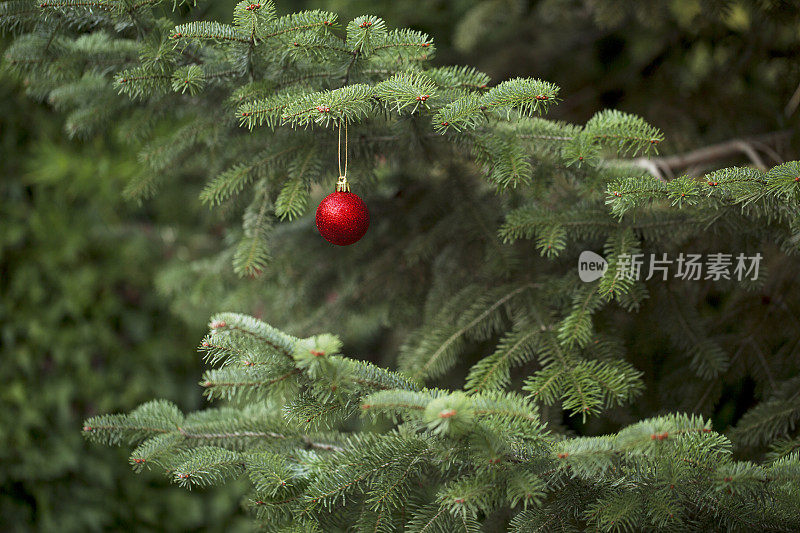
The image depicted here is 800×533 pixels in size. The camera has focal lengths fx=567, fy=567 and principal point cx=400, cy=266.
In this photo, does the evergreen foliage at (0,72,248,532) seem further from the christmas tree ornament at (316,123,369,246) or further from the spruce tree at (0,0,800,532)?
the christmas tree ornament at (316,123,369,246)

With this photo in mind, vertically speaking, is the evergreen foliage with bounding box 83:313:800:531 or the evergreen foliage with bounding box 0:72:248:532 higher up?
the evergreen foliage with bounding box 0:72:248:532

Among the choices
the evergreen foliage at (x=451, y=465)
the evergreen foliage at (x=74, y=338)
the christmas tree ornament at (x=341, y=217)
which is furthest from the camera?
the evergreen foliage at (x=74, y=338)

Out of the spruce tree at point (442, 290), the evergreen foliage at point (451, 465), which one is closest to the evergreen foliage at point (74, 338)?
the spruce tree at point (442, 290)

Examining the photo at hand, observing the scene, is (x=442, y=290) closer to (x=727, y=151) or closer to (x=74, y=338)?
(x=727, y=151)

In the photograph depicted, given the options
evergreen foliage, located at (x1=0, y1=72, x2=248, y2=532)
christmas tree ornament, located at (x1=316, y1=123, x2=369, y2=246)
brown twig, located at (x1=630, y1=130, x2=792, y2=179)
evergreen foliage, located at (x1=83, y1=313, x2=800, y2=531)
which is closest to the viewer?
evergreen foliage, located at (x1=83, y1=313, x2=800, y2=531)

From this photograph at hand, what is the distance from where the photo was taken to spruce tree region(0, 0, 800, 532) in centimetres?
70

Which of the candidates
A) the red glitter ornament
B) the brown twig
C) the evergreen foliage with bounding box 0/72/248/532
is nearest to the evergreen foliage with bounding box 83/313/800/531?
the red glitter ornament

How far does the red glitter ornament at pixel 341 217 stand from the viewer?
86 centimetres

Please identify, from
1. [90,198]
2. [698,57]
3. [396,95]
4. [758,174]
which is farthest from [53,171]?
[698,57]

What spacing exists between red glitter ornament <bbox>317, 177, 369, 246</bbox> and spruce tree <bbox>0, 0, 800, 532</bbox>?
0.29 ft

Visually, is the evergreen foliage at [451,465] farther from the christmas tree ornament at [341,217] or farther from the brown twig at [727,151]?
the brown twig at [727,151]

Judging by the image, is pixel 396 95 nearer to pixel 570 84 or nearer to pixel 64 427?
pixel 570 84

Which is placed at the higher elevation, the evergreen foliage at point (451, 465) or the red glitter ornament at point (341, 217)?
the red glitter ornament at point (341, 217)

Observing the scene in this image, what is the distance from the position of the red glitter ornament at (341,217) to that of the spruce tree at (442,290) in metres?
0.09
